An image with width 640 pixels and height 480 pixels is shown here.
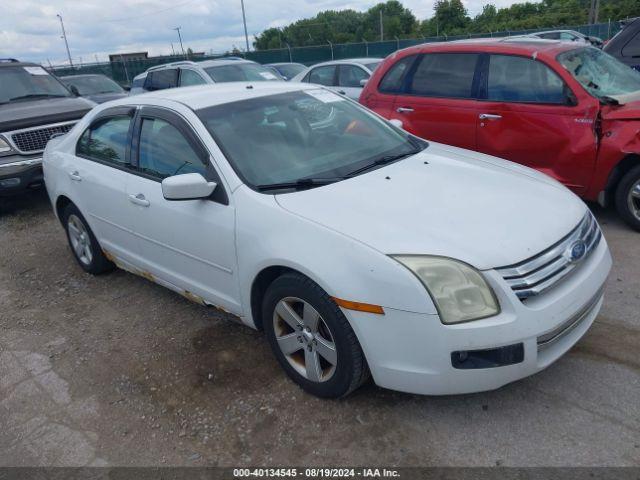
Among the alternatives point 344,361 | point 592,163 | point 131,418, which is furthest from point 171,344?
point 592,163

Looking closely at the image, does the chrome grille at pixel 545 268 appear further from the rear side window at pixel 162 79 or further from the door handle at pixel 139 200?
the rear side window at pixel 162 79

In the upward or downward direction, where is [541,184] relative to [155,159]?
downward

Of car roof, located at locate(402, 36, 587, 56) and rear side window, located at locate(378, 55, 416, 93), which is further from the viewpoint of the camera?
rear side window, located at locate(378, 55, 416, 93)

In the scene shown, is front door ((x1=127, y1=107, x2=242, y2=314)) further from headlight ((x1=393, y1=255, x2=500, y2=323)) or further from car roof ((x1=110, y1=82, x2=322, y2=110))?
headlight ((x1=393, y1=255, x2=500, y2=323))

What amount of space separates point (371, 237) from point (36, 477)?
204 centimetres

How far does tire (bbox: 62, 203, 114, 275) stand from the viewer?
4707 millimetres

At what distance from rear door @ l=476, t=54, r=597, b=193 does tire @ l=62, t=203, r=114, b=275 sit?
383 cm

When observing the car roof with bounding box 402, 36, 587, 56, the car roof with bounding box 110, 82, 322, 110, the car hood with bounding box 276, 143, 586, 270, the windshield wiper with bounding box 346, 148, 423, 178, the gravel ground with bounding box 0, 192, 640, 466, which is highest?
the car roof with bounding box 402, 36, 587, 56

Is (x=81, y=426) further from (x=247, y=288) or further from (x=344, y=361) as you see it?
(x=344, y=361)

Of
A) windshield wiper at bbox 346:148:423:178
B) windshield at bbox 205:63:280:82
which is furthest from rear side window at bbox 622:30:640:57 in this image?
windshield wiper at bbox 346:148:423:178

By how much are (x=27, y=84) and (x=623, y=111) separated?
789 centimetres

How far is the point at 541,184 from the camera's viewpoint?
3.25 meters

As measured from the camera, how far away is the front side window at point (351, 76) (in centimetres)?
1009

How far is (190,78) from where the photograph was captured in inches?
408
